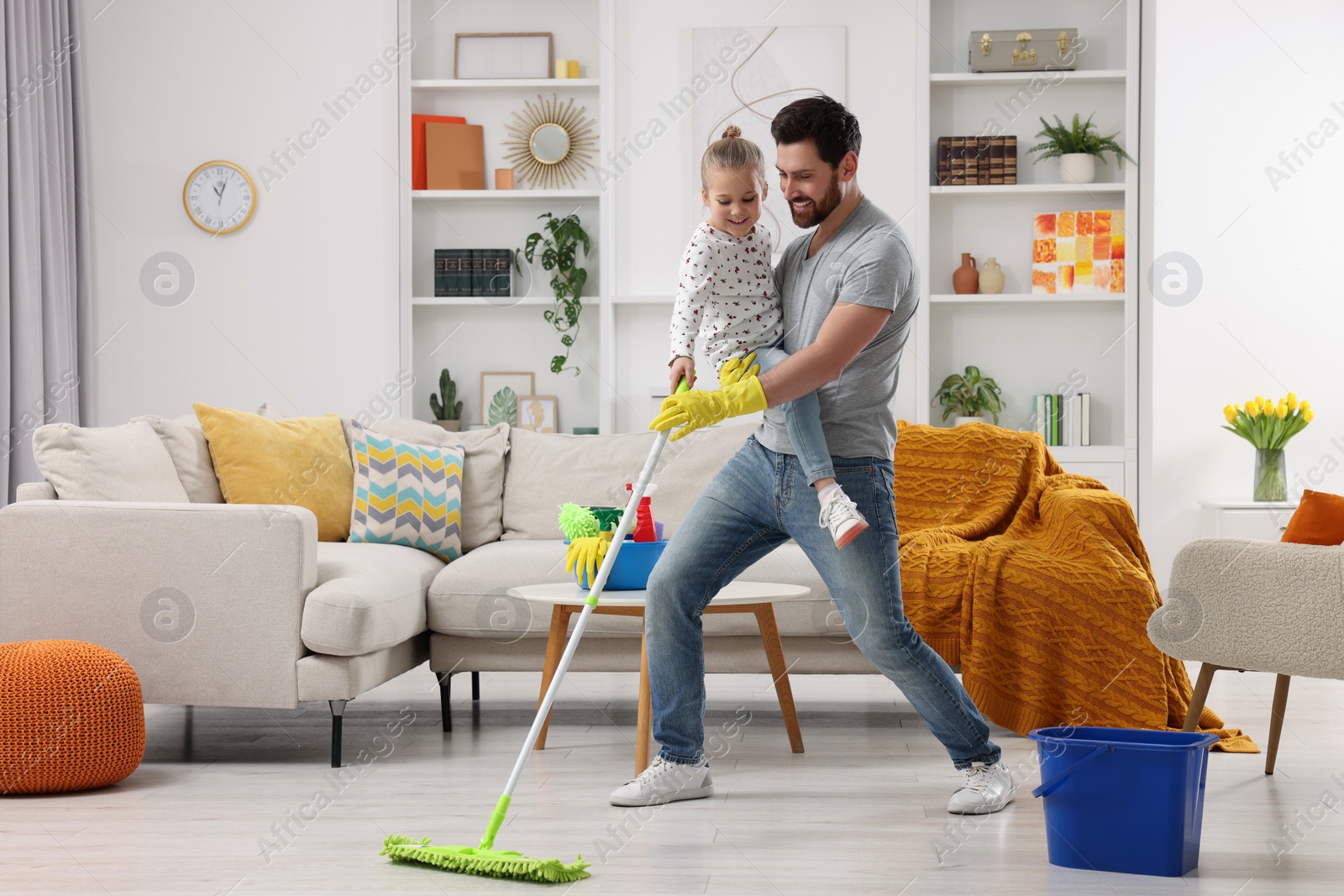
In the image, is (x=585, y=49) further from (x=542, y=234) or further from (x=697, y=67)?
(x=542, y=234)

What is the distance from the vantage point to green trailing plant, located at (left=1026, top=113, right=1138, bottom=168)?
489 cm

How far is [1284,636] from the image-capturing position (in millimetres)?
2328

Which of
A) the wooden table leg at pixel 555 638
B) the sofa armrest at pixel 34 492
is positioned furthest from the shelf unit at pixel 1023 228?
the sofa armrest at pixel 34 492

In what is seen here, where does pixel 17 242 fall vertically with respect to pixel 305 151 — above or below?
below

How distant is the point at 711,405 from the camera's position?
203cm

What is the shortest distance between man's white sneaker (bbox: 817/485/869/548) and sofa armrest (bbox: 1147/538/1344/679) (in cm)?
83

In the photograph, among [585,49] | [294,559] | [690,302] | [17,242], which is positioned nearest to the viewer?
[690,302]

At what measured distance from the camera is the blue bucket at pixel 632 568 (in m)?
2.69

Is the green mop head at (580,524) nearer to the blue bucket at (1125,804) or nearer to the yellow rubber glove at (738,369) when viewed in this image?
the yellow rubber glove at (738,369)

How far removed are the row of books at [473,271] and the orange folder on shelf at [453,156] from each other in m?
0.30

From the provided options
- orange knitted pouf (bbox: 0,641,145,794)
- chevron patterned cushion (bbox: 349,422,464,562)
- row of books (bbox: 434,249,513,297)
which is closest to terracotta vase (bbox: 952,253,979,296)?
row of books (bbox: 434,249,513,297)

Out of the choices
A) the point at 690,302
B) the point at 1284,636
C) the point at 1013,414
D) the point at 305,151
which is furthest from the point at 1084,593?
the point at 305,151

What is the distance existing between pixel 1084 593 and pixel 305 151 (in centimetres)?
373

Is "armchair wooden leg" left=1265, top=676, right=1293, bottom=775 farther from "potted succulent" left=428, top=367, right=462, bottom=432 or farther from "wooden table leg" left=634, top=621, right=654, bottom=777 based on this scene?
"potted succulent" left=428, top=367, right=462, bottom=432
